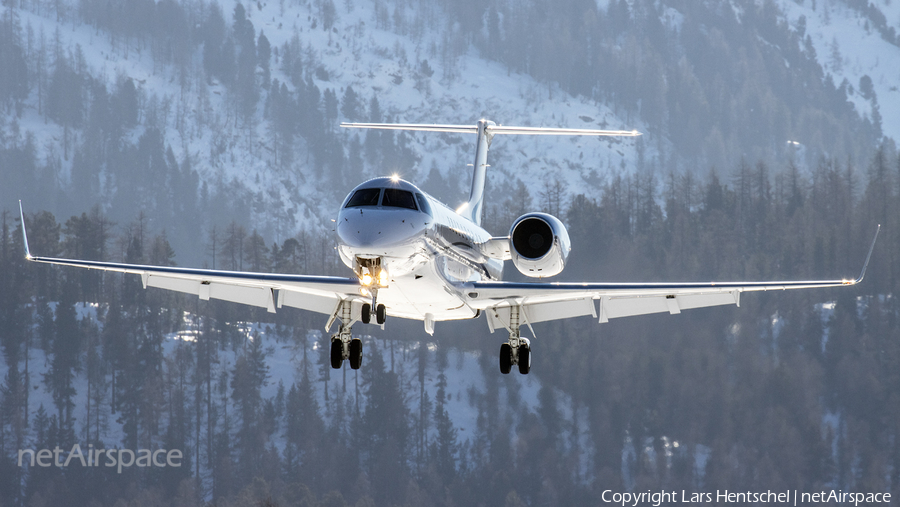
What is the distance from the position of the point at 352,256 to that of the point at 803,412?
80.3m

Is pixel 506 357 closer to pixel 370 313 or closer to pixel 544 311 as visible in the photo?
pixel 544 311

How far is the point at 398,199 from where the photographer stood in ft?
58.6

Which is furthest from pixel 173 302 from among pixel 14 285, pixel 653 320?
pixel 653 320

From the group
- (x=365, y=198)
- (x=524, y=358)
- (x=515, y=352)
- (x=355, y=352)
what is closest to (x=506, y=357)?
(x=515, y=352)

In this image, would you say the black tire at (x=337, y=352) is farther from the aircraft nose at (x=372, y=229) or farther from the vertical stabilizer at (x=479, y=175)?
the vertical stabilizer at (x=479, y=175)

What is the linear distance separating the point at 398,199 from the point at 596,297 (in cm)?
579

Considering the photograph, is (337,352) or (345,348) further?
(345,348)

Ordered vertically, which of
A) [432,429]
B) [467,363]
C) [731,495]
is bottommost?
[731,495]

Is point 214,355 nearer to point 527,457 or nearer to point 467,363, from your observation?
point 467,363

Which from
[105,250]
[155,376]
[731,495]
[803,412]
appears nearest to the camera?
[731,495]


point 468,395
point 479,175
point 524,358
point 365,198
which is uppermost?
point 479,175

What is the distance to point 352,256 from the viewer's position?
685 inches

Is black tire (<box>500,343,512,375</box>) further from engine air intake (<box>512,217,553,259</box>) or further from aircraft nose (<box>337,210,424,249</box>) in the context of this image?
aircraft nose (<box>337,210,424,249</box>)

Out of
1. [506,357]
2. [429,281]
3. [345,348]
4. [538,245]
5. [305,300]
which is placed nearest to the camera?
[429,281]
